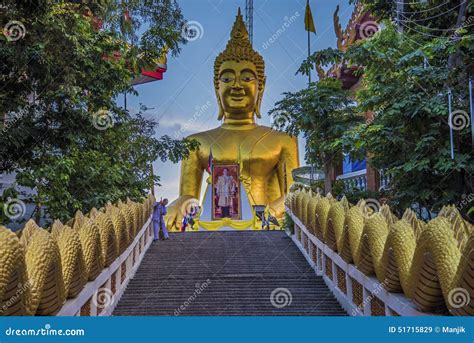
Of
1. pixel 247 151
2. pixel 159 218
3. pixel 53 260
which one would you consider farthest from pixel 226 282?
pixel 247 151

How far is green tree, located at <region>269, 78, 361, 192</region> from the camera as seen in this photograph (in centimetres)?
976

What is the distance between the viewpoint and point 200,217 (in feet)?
48.0

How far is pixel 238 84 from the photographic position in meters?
14.7

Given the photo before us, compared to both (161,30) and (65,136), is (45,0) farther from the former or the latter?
(161,30)

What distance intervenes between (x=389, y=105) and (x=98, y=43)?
394cm

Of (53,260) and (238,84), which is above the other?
(238,84)

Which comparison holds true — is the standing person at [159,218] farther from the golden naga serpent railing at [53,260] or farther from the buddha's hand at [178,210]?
the golden naga serpent railing at [53,260]

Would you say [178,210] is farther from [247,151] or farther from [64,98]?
[64,98]

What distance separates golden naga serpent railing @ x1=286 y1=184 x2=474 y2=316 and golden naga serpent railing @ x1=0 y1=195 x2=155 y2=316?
254 cm

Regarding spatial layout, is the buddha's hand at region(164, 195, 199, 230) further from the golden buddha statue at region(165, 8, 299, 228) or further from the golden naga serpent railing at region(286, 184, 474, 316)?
the golden naga serpent railing at region(286, 184, 474, 316)

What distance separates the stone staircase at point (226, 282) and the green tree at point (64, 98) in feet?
4.88

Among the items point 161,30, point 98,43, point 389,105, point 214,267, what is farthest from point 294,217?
point 98,43


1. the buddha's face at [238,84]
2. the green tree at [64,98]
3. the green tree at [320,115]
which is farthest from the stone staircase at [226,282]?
the buddha's face at [238,84]

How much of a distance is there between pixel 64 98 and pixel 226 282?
9.96ft
